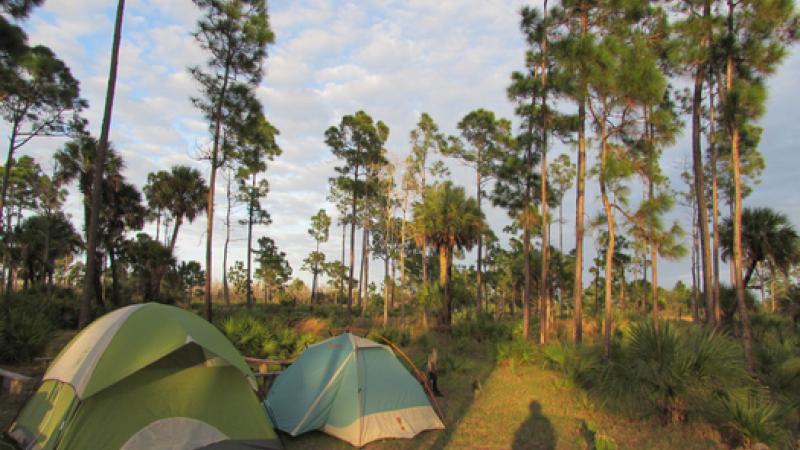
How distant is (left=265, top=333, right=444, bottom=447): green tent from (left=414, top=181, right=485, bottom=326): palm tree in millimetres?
14360

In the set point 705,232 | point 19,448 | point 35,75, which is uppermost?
point 35,75

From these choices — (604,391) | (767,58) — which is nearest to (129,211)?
(604,391)

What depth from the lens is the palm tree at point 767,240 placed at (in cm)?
2084

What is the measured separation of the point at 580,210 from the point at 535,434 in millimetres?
10101

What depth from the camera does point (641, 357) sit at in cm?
921

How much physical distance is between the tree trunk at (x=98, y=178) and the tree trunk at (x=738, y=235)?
16.6 metres

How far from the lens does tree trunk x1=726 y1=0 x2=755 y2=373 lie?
1313 centimetres

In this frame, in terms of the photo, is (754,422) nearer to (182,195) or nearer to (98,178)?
(98,178)

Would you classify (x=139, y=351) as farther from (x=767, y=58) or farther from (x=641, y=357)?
(x=767, y=58)

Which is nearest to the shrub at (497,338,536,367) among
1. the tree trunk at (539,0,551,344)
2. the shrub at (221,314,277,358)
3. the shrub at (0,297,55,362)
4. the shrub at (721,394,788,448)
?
the tree trunk at (539,0,551,344)

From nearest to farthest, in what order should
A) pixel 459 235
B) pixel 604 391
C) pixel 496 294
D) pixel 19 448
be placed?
pixel 19 448
pixel 604 391
pixel 459 235
pixel 496 294

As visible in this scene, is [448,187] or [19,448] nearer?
[19,448]

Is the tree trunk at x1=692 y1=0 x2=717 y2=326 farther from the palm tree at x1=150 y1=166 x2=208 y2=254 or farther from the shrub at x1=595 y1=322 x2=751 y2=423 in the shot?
the palm tree at x1=150 y1=166 x2=208 y2=254

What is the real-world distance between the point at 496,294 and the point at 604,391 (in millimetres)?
44948
